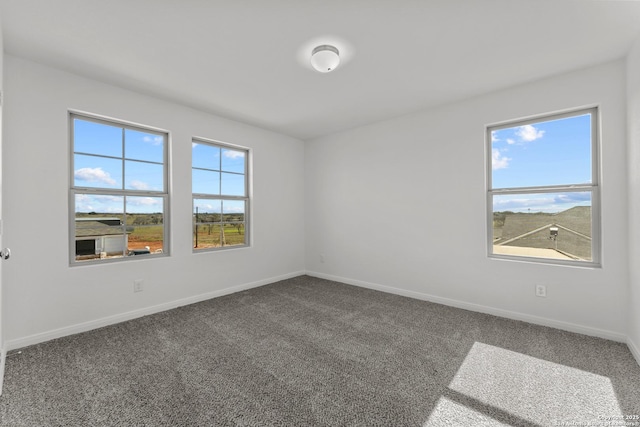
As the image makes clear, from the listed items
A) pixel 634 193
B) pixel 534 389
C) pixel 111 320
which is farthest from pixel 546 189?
pixel 111 320

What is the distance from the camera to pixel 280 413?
1608 millimetres

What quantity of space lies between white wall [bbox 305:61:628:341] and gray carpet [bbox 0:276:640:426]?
0.34m

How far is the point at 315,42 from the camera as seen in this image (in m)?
2.21

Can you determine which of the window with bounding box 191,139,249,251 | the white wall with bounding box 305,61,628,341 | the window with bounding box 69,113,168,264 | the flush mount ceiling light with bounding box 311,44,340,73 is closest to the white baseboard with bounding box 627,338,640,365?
the white wall with bounding box 305,61,628,341

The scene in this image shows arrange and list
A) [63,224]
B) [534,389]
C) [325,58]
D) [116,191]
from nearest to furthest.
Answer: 1. [534,389]
2. [325,58]
3. [63,224]
4. [116,191]

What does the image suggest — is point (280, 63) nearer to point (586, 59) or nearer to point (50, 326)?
point (586, 59)

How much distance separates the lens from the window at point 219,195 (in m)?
3.75

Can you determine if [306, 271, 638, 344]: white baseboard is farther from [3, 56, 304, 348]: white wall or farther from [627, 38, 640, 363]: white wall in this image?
[3, 56, 304, 348]: white wall

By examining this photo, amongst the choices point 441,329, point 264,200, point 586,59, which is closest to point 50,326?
Answer: point 264,200

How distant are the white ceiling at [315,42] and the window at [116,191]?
0.56 metres

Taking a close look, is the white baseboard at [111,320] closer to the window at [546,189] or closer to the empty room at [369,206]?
the empty room at [369,206]

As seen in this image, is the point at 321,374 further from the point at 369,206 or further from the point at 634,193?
the point at 634,193

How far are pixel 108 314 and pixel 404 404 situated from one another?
295 cm

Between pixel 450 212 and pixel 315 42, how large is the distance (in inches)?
97.4
